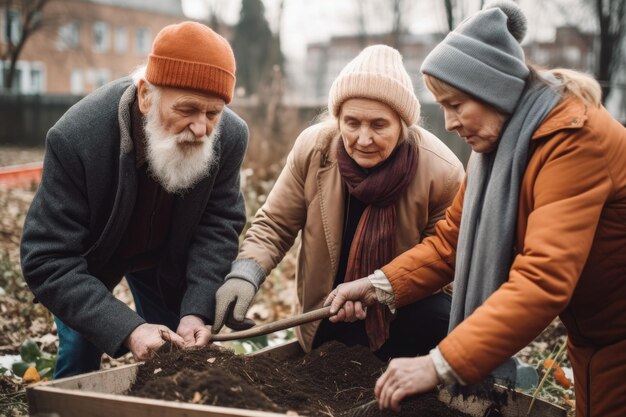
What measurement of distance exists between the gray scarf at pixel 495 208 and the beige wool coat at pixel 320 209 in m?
0.68

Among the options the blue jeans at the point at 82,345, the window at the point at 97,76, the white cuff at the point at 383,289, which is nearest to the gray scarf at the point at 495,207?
the white cuff at the point at 383,289

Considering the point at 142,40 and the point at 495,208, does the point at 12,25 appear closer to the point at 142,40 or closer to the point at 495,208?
the point at 142,40

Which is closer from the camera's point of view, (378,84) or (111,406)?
(111,406)

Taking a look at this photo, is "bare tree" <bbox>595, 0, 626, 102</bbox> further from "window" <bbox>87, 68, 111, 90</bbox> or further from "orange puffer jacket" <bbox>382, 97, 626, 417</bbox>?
"window" <bbox>87, 68, 111, 90</bbox>

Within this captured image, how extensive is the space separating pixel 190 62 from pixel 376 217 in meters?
1.14

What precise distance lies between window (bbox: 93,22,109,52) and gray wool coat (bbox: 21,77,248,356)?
42498mm

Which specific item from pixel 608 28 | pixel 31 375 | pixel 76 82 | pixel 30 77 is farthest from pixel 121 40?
pixel 31 375

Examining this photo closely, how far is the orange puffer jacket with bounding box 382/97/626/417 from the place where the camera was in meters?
2.04

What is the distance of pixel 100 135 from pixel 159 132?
0.25 m

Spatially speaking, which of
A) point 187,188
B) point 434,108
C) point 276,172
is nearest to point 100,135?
point 187,188

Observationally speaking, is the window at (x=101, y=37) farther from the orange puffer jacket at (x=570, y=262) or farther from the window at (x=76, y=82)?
the orange puffer jacket at (x=570, y=262)

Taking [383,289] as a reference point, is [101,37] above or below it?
below

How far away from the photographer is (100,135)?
2879mm

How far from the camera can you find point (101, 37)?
43.2m
